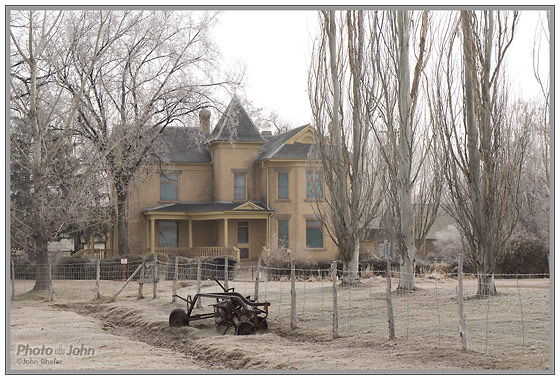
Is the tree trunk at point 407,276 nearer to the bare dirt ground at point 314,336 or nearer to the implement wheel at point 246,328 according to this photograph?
the bare dirt ground at point 314,336

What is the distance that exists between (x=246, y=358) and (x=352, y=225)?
10.2m

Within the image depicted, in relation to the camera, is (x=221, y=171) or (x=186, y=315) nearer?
(x=186, y=315)

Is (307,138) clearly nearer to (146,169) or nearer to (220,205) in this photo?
(220,205)

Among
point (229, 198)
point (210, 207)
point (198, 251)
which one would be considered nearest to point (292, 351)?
point (198, 251)

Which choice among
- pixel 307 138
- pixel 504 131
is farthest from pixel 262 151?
pixel 504 131

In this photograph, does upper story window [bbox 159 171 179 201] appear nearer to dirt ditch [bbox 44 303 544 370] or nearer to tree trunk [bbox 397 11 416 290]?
tree trunk [bbox 397 11 416 290]

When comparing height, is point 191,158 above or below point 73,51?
below

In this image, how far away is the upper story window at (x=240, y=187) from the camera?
Answer: 114 ft

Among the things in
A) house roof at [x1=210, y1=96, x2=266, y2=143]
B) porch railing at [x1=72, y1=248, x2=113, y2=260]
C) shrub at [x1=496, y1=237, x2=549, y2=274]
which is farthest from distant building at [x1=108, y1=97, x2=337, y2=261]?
shrub at [x1=496, y1=237, x2=549, y2=274]

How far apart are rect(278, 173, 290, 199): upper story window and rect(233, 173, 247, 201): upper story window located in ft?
5.77

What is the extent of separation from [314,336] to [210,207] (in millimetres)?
20745

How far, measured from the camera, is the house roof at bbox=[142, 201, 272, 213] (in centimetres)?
3309

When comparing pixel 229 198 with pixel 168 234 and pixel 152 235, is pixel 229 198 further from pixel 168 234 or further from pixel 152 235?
pixel 152 235

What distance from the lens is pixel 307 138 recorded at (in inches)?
1351
